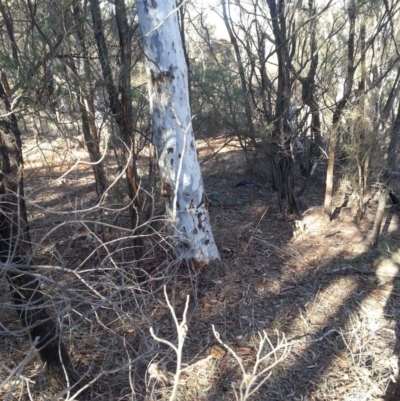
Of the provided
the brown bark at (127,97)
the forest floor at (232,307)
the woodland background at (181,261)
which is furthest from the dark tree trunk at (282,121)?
the brown bark at (127,97)

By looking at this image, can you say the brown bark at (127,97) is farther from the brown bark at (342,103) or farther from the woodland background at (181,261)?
the brown bark at (342,103)

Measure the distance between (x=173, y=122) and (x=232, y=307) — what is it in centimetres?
210

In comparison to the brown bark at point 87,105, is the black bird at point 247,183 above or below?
below

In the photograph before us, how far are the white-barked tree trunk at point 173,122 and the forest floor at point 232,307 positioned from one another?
43cm

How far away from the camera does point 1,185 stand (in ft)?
8.69

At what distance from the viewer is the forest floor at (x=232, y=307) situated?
3.06m

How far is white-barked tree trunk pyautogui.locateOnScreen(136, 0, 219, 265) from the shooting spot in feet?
13.4

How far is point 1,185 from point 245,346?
2.58m

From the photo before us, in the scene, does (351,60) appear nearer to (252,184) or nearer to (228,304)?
(252,184)

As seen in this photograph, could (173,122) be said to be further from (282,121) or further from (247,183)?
(247,183)

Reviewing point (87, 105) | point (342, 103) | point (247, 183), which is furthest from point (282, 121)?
point (87, 105)

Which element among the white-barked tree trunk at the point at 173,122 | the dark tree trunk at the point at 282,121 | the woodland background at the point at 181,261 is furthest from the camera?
the dark tree trunk at the point at 282,121

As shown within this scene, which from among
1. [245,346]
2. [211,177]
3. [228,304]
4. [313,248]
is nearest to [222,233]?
[313,248]

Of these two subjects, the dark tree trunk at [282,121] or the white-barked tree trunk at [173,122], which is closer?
the white-barked tree trunk at [173,122]
